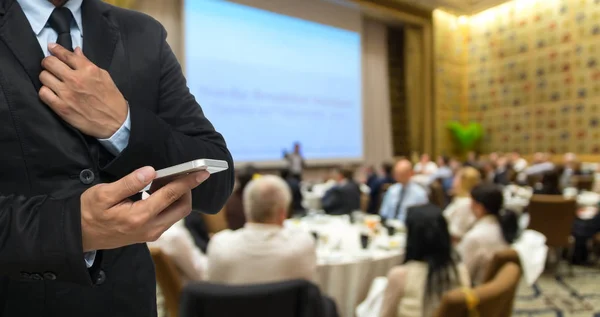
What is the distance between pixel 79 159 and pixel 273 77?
8.51m

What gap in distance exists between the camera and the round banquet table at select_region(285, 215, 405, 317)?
8.55 ft

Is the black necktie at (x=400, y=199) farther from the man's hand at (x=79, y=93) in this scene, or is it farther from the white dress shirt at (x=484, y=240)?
the man's hand at (x=79, y=93)

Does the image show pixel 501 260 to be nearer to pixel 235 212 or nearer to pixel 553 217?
pixel 235 212

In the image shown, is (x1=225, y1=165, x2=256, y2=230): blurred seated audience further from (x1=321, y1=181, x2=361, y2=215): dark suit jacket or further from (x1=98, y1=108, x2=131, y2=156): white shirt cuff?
(x1=98, y1=108, x2=131, y2=156): white shirt cuff

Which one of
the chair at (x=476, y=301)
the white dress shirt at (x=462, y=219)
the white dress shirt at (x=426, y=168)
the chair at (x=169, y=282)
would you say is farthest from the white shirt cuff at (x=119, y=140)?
the white dress shirt at (x=426, y=168)

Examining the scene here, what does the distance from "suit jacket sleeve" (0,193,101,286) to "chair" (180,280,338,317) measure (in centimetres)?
91

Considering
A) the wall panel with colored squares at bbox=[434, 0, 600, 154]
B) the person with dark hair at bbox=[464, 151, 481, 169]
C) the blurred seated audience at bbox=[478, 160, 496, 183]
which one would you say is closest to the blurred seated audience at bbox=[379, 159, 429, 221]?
the blurred seated audience at bbox=[478, 160, 496, 183]

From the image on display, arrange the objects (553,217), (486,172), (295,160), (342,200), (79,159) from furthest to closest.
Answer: (295,160)
(486,172)
(553,217)
(342,200)
(79,159)

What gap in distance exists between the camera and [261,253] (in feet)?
6.48

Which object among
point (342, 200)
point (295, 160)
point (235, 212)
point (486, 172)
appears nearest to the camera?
point (235, 212)

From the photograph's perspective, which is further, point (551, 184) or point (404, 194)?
point (551, 184)

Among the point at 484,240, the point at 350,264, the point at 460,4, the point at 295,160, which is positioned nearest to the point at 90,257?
the point at 350,264

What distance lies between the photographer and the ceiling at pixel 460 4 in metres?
4.79

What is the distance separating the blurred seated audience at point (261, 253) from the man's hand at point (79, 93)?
1.45 meters
